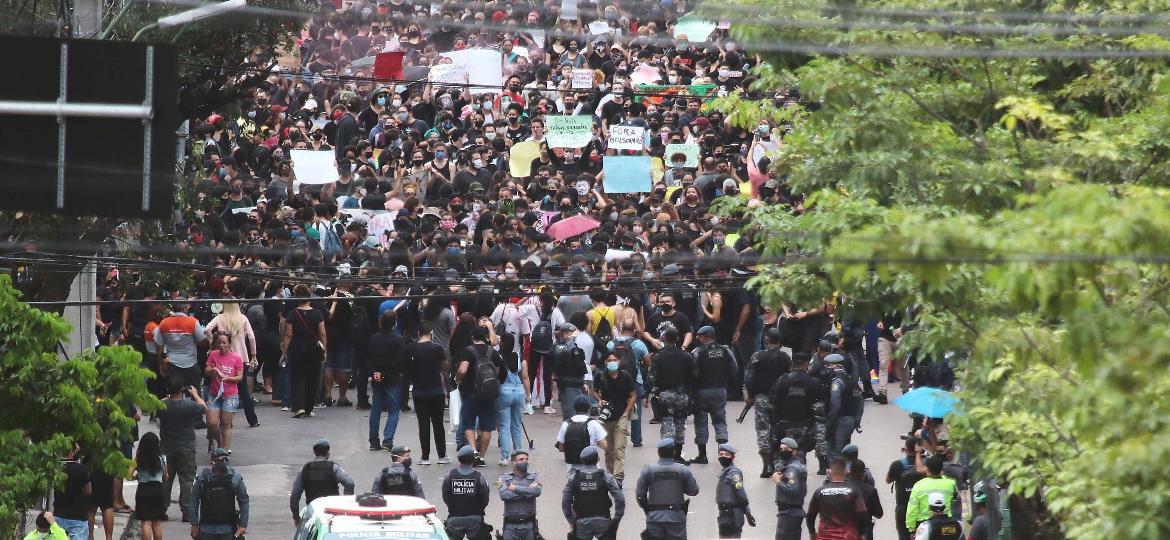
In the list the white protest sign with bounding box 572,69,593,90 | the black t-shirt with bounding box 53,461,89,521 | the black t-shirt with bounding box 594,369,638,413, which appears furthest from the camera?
the white protest sign with bounding box 572,69,593,90

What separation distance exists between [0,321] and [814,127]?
23.1ft

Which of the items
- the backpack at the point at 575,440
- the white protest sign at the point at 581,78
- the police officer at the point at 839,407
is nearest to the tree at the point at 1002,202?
the backpack at the point at 575,440

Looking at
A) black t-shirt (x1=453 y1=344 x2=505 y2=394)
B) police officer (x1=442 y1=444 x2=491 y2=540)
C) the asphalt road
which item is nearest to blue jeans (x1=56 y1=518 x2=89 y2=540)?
the asphalt road

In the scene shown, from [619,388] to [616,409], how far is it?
0.89 ft

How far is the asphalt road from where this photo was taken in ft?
61.9

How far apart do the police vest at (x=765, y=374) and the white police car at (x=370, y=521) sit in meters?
6.17

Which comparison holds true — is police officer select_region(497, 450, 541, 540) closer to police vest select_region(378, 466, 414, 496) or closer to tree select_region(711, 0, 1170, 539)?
police vest select_region(378, 466, 414, 496)

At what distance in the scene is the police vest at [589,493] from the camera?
1711 centimetres

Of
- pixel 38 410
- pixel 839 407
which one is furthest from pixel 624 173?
Answer: pixel 38 410

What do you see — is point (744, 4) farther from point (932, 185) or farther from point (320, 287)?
point (320, 287)

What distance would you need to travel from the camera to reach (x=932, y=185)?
527 inches

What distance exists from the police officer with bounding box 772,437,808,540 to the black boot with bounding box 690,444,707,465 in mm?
3235

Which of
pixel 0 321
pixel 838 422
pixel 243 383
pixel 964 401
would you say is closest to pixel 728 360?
pixel 838 422

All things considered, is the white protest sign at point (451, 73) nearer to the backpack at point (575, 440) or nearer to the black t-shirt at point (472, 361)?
the black t-shirt at point (472, 361)
